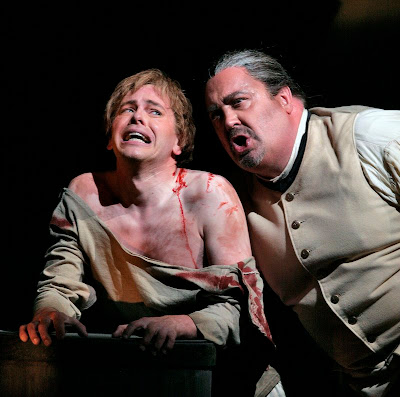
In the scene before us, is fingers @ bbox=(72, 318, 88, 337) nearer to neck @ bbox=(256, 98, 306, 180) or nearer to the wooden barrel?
the wooden barrel

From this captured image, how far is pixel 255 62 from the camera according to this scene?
7.18ft

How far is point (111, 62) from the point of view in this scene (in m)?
2.35

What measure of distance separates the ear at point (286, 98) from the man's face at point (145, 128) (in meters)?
0.39

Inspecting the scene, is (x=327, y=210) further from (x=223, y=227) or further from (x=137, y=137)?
(x=137, y=137)

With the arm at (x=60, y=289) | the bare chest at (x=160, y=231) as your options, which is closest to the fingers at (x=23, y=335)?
the arm at (x=60, y=289)

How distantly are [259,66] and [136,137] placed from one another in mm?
528

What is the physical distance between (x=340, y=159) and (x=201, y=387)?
Answer: 0.85 meters

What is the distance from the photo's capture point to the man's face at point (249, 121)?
80.5 inches

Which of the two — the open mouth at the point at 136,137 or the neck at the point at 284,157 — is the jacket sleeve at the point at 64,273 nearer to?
the open mouth at the point at 136,137

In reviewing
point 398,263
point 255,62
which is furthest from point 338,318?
point 255,62

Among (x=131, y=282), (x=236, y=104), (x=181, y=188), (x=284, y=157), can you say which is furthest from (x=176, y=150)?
(x=131, y=282)

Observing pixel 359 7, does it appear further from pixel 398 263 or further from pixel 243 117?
pixel 398 263

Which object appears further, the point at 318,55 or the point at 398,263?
the point at 318,55

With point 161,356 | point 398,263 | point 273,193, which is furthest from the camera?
point 273,193
